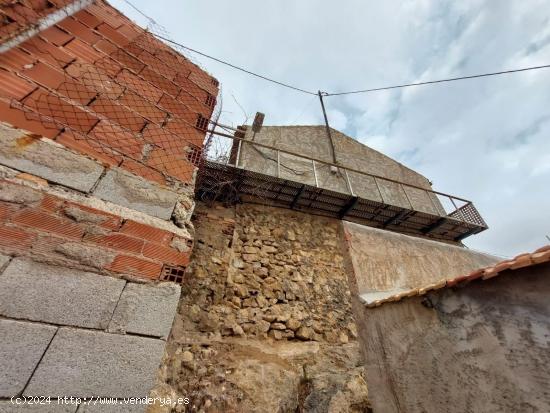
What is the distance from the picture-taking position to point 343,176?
8055mm

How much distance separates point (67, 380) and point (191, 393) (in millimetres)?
2627

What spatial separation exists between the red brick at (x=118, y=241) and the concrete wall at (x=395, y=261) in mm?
3601

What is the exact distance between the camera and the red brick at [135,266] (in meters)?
1.40

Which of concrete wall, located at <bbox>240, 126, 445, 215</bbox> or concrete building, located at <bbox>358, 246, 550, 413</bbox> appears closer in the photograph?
concrete building, located at <bbox>358, 246, 550, 413</bbox>

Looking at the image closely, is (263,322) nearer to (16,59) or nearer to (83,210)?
(83,210)

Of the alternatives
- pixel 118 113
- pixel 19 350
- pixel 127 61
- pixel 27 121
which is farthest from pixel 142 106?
pixel 19 350

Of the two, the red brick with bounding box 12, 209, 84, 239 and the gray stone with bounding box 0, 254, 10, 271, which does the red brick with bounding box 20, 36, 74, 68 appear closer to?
the red brick with bounding box 12, 209, 84, 239

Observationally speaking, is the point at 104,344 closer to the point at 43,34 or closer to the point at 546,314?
the point at 43,34

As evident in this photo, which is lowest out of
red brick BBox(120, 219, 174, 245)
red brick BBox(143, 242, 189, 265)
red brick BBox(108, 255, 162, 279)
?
red brick BBox(108, 255, 162, 279)

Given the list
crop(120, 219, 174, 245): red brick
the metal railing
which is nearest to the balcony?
the metal railing

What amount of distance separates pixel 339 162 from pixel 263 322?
6.41 metres

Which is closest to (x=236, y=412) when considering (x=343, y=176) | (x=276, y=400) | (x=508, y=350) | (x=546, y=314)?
(x=276, y=400)

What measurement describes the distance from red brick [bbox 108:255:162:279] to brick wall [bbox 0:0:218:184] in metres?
0.67

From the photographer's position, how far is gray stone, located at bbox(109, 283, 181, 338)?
4.23 feet
